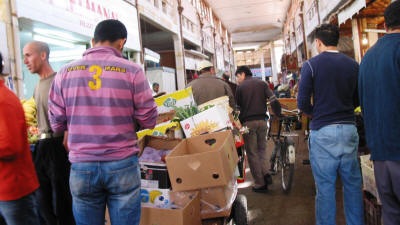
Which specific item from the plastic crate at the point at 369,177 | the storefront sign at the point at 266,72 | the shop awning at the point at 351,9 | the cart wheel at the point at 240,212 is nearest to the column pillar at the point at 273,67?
the storefront sign at the point at 266,72

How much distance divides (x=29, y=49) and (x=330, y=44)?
2.70 metres

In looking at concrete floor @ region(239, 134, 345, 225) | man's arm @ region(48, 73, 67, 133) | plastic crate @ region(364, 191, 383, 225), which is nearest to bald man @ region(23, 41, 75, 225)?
man's arm @ region(48, 73, 67, 133)

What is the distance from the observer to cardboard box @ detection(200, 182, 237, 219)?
2.61 meters

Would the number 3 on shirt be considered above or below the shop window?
below

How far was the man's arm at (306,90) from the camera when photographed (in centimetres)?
271

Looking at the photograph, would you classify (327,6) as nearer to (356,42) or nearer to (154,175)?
(356,42)

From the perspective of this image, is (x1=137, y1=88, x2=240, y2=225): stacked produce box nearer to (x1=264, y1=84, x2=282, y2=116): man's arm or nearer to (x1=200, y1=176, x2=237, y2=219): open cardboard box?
(x1=200, y1=176, x2=237, y2=219): open cardboard box

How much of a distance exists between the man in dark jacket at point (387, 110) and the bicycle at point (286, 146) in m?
2.75

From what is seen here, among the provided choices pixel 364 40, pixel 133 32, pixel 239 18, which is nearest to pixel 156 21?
pixel 133 32

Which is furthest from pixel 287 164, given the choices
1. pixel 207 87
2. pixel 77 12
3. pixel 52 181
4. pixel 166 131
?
pixel 77 12

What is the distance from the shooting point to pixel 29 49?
2.90m

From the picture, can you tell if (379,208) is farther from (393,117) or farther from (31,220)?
(31,220)

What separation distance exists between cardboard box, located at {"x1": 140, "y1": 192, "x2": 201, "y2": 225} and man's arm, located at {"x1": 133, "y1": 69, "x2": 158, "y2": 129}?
710 millimetres

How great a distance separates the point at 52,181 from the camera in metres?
2.91
